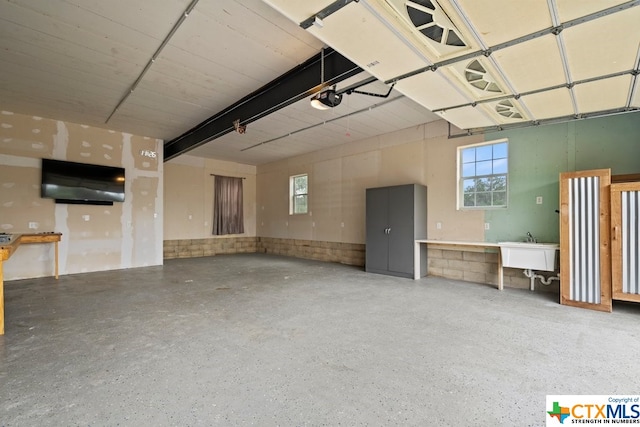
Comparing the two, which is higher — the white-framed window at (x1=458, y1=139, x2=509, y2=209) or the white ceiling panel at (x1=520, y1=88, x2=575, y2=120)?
the white ceiling panel at (x1=520, y1=88, x2=575, y2=120)

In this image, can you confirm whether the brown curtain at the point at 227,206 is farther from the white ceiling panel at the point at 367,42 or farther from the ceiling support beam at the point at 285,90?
the white ceiling panel at the point at 367,42

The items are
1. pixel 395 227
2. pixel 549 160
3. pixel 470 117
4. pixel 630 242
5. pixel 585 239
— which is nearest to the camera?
pixel 630 242

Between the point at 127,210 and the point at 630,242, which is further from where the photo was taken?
the point at 127,210

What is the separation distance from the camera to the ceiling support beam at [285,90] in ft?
11.2

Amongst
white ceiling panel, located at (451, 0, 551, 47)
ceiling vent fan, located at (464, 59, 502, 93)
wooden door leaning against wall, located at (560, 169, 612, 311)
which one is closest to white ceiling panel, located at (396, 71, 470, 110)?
ceiling vent fan, located at (464, 59, 502, 93)

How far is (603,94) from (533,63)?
1375 millimetres

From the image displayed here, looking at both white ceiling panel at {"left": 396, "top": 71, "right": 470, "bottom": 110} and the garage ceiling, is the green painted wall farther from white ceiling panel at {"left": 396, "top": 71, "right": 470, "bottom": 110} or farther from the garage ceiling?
white ceiling panel at {"left": 396, "top": 71, "right": 470, "bottom": 110}

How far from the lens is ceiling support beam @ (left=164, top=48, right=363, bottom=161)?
134 inches

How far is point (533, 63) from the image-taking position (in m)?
2.73

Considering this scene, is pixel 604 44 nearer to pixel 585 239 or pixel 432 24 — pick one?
pixel 432 24

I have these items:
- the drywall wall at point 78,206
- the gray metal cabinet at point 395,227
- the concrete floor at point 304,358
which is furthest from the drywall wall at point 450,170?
the drywall wall at point 78,206

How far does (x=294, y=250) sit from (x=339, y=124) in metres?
4.62

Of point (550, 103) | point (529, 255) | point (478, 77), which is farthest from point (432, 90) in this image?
point (529, 255)

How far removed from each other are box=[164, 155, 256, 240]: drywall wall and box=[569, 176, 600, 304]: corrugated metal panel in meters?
9.28
